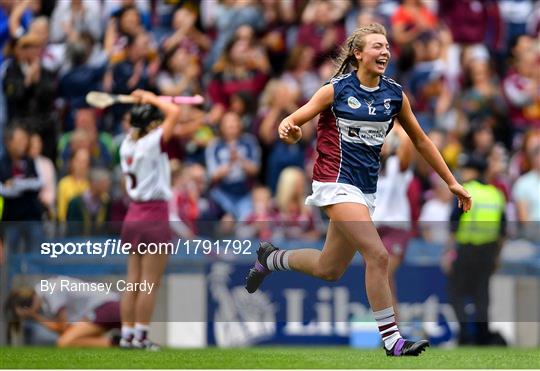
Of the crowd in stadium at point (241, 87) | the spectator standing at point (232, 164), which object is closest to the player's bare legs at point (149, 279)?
the crowd in stadium at point (241, 87)

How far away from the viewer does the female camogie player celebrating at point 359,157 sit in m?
9.99

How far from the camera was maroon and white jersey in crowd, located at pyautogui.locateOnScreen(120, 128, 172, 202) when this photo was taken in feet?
41.8

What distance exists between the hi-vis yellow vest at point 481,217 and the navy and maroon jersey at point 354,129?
4.48 metres

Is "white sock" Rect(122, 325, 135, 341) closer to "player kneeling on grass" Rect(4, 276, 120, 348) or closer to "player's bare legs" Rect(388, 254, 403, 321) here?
"player kneeling on grass" Rect(4, 276, 120, 348)

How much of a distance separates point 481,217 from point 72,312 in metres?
4.19

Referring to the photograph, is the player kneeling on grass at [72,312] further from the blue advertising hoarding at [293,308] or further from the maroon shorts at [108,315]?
the blue advertising hoarding at [293,308]

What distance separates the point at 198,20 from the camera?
18.5 metres

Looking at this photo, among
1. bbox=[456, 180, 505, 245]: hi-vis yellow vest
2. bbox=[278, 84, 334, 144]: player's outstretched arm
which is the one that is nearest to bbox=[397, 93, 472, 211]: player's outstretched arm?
bbox=[278, 84, 334, 144]: player's outstretched arm

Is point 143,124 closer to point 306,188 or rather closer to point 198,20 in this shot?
point 306,188

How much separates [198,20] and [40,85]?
2.38 m

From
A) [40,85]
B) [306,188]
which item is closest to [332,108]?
[306,188]

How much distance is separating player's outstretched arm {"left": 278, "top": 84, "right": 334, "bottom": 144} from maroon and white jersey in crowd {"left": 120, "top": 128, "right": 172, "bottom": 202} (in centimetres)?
291

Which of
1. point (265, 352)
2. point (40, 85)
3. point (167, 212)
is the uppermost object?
point (40, 85)

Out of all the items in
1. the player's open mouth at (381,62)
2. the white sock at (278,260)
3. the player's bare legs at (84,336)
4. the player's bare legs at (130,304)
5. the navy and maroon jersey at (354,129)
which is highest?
the player's open mouth at (381,62)
